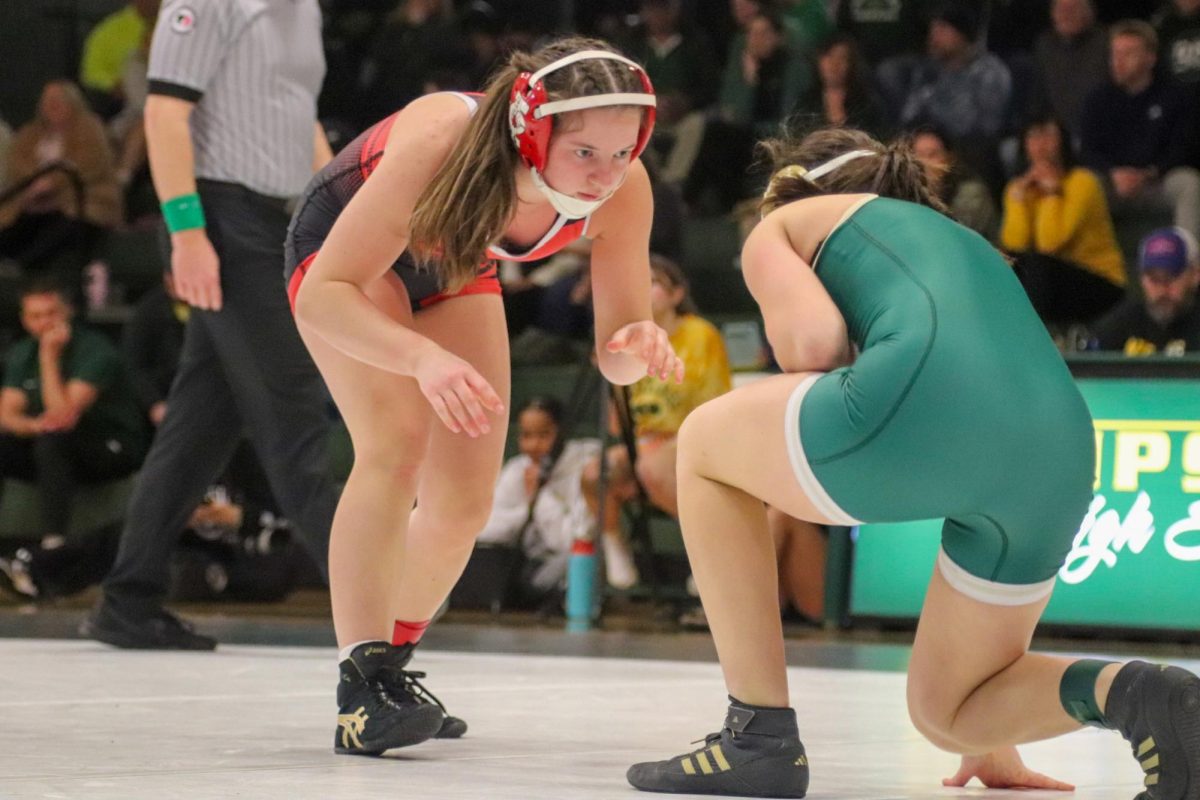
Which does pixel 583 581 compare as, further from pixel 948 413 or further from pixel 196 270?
pixel 948 413

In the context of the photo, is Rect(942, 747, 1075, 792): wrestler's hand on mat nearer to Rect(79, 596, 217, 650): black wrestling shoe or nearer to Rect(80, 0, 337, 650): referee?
Rect(80, 0, 337, 650): referee

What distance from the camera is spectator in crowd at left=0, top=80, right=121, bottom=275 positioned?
971cm

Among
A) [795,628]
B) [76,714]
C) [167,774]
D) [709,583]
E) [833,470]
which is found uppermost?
[833,470]

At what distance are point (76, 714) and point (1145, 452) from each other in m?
3.77

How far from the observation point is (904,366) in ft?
7.66

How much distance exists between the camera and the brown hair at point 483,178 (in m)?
2.74

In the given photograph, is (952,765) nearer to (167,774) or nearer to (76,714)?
(167,774)

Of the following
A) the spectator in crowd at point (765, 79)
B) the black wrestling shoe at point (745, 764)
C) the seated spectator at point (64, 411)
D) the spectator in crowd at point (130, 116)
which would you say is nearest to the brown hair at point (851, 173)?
the black wrestling shoe at point (745, 764)

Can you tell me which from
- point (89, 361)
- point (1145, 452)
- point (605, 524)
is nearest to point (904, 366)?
point (1145, 452)

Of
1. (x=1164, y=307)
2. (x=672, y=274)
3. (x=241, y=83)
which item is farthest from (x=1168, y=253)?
(x=241, y=83)

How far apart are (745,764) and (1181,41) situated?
23.6 ft

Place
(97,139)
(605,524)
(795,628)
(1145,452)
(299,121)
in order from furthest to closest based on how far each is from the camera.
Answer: (97,139)
(605,524)
(795,628)
(1145,452)
(299,121)

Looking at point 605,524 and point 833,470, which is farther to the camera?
point 605,524

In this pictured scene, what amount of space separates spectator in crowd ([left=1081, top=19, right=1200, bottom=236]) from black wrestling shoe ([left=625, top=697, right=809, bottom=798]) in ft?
20.9
